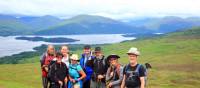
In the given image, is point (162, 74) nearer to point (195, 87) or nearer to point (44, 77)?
point (195, 87)

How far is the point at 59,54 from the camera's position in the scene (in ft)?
51.9

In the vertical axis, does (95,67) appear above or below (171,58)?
above

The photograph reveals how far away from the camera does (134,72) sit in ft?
40.5

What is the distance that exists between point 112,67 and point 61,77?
8.38ft

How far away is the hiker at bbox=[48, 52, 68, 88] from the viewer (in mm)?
16266

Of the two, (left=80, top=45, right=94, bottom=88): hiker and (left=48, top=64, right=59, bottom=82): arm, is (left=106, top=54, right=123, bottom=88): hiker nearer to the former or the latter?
(left=80, top=45, right=94, bottom=88): hiker

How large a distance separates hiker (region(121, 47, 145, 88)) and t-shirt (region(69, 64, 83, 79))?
453cm

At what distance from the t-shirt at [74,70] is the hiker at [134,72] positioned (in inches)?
178

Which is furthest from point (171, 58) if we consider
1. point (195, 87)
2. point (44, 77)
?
point (44, 77)

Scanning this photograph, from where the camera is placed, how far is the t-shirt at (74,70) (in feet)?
55.2

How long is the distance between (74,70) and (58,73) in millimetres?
892

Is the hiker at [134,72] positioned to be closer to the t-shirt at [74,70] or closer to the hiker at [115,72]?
the hiker at [115,72]

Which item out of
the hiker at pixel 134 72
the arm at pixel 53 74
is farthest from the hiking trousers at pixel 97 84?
the hiker at pixel 134 72

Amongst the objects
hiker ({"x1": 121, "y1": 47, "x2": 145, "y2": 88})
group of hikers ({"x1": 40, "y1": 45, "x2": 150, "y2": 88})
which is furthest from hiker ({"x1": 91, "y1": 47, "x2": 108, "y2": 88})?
hiker ({"x1": 121, "y1": 47, "x2": 145, "y2": 88})
